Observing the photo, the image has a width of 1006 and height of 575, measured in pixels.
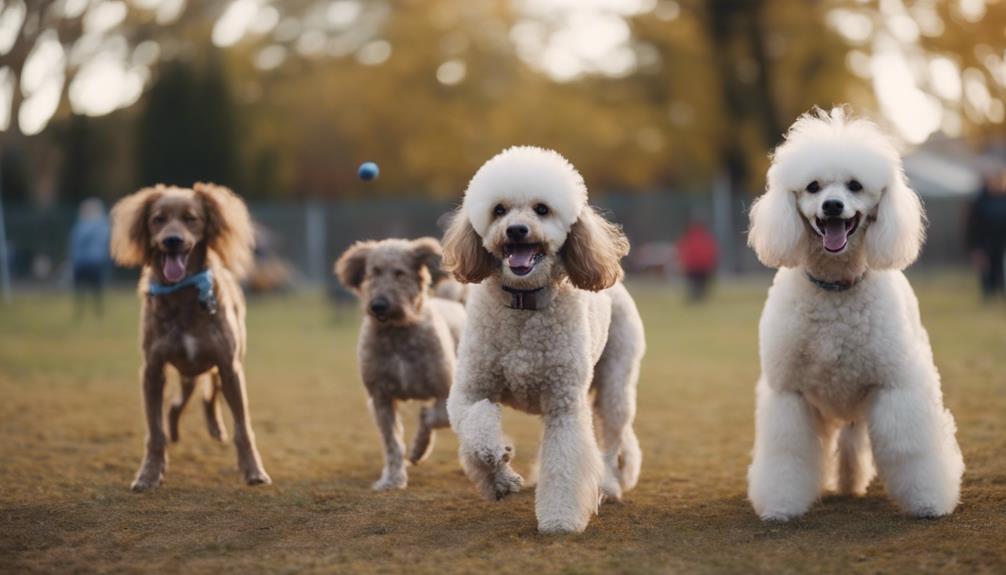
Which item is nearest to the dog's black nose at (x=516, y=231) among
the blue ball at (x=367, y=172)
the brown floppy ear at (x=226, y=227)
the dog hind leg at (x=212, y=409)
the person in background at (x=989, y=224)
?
the blue ball at (x=367, y=172)

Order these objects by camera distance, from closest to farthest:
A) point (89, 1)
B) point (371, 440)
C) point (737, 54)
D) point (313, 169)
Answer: point (371, 440)
point (89, 1)
point (737, 54)
point (313, 169)

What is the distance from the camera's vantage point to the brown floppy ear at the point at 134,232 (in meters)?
6.82

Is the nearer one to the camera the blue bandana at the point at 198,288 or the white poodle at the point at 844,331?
the white poodle at the point at 844,331

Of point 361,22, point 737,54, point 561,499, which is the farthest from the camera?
point 361,22

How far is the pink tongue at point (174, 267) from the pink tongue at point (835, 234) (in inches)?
142

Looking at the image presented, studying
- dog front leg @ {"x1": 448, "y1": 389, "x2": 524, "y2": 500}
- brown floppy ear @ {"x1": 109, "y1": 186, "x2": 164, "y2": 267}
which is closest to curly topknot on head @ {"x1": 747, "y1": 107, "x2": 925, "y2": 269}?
dog front leg @ {"x1": 448, "y1": 389, "x2": 524, "y2": 500}

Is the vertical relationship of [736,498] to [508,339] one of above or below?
below

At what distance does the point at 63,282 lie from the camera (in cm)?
3070

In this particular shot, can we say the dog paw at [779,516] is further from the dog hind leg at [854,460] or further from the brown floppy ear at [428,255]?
the brown floppy ear at [428,255]

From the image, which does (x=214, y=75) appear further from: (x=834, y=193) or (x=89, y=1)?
(x=834, y=193)

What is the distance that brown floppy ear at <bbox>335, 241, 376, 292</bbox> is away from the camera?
7062 millimetres

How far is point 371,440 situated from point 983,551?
15.2 feet

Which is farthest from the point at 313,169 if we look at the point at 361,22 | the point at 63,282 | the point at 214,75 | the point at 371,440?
the point at 371,440

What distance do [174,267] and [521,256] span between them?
7.93 ft
